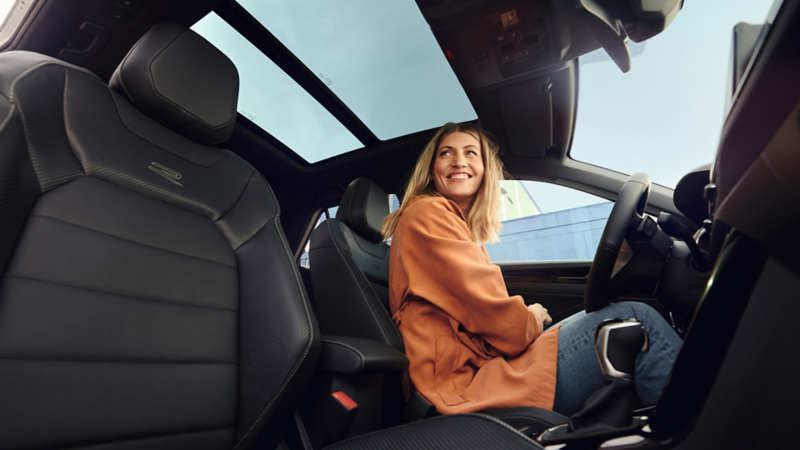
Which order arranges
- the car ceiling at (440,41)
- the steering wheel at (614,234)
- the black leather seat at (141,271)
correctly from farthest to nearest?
the car ceiling at (440,41) < the steering wheel at (614,234) < the black leather seat at (141,271)

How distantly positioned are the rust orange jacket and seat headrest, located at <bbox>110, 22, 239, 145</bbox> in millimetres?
711

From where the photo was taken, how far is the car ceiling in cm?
160

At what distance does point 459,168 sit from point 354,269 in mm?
601

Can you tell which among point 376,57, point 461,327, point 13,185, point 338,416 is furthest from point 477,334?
point 376,57

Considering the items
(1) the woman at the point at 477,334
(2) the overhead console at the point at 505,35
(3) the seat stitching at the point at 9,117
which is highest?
(2) the overhead console at the point at 505,35

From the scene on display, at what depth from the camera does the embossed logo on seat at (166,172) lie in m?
0.94

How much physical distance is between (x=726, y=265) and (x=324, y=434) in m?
0.85

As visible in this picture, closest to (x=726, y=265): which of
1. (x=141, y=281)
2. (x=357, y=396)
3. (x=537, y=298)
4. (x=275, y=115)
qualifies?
(x=357, y=396)

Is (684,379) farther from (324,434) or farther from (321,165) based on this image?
(321,165)

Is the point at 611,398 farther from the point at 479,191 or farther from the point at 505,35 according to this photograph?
the point at 505,35

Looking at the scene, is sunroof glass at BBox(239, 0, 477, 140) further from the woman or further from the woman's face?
the woman

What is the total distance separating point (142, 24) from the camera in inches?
72.4

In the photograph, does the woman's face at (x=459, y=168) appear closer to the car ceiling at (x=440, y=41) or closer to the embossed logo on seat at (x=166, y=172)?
the car ceiling at (x=440, y=41)

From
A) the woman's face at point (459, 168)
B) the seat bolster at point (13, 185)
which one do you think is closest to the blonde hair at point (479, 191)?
the woman's face at point (459, 168)
